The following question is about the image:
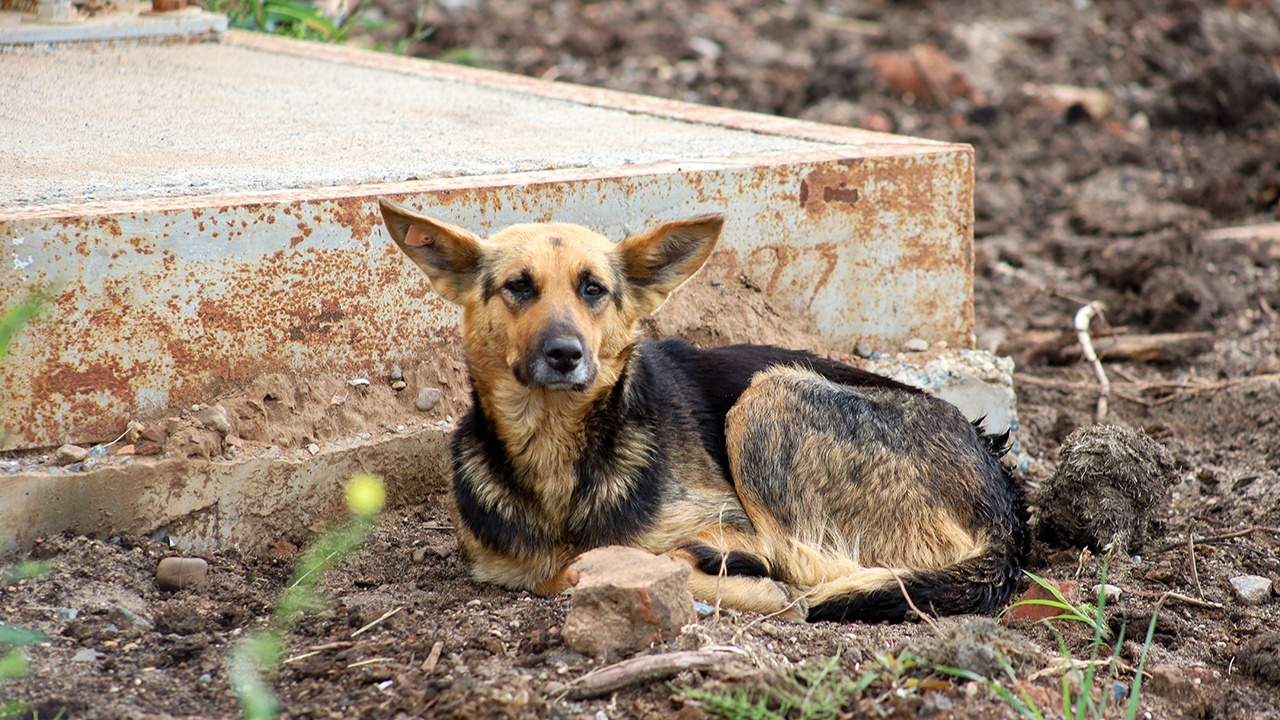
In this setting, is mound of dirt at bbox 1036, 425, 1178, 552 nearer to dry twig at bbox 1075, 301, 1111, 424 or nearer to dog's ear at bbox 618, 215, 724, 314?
dry twig at bbox 1075, 301, 1111, 424

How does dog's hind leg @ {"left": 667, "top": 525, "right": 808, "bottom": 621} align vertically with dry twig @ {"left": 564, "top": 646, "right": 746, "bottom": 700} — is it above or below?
below

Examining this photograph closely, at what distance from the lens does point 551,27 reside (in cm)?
1074

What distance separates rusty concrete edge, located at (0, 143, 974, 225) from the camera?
3713 millimetres

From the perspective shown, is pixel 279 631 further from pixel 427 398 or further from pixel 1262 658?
pixel 1262 658

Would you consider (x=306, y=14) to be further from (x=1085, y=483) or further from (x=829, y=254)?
(x=1085, y=483)

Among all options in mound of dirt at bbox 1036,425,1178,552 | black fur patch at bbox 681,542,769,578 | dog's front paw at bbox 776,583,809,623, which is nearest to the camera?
dog's front paw at bbox 776,583,809,623

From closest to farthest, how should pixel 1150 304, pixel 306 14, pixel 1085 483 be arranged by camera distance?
pixel 1085 483
pixel 1150 304
pixel 306 14

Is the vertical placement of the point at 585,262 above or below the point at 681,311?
above

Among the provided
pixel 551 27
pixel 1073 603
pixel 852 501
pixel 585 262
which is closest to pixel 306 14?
pixel 551 27

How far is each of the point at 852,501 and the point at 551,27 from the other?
7677 mm

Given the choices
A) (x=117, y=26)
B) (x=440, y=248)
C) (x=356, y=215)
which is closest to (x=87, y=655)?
(x=440, y=248)

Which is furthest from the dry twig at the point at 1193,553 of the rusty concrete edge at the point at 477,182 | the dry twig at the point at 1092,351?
the rusty concrete edge at the point at 477,182

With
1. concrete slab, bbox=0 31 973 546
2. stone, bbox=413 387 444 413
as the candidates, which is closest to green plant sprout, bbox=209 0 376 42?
concrete slab, bbox=0 31 973 546

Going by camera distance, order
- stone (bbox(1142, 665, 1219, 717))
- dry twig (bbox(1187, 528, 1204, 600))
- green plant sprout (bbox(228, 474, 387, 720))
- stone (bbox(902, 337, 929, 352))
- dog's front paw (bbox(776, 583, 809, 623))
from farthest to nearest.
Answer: stone (bbox(902, 337, 929, 352)), dry twig (bbox(1187, 528, 1204, 600)), dog's front paw (bbox(776, 583, 809, 623)), stone (bbox(1142, 665, 1219, 717)), green plant sprout (bbox(228, 474, 387, 720))
